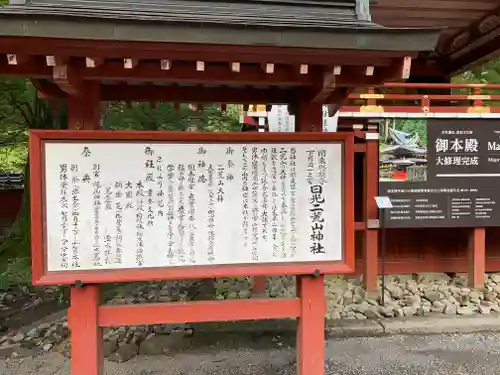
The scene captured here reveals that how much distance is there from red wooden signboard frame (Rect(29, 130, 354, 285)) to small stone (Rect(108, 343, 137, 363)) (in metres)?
2.14

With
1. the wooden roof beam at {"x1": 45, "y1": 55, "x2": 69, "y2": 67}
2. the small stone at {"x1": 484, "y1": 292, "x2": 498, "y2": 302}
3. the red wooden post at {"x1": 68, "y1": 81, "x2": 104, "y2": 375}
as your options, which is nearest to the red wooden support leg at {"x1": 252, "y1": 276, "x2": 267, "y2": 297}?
the small stone at {"x1": 484, "y1": 292, "x2": 498, "y2": 302}

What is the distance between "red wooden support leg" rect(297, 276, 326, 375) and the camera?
3564 millimetres

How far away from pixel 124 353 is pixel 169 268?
2.31m

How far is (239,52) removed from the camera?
9.03ft

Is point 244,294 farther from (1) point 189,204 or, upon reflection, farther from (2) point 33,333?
(1) point 189,204

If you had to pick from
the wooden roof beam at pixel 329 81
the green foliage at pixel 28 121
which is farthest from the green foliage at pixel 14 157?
the wooden roof beam at pixel 329 81

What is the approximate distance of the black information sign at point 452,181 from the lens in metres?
7.07

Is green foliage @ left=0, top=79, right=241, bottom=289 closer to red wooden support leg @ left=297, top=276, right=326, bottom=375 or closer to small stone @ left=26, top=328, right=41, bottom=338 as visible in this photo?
small stone @ left=26, top=328, right=41, bottom=338

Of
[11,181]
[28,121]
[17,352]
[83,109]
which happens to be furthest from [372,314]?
[11,181]

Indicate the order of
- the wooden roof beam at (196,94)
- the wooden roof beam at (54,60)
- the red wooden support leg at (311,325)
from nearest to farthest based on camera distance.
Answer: the wooden roof beam at (54,60) → the red wooden support leg at (311,325) → the wooden roof beam at (196,94)

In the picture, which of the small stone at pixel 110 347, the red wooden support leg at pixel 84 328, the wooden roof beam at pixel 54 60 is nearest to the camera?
the wooden roof beam at pixel 54 60

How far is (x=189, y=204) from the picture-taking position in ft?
11.0

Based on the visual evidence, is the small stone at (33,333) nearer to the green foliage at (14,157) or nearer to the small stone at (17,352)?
the small stone at (17,352)

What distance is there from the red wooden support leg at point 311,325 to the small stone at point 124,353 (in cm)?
232
